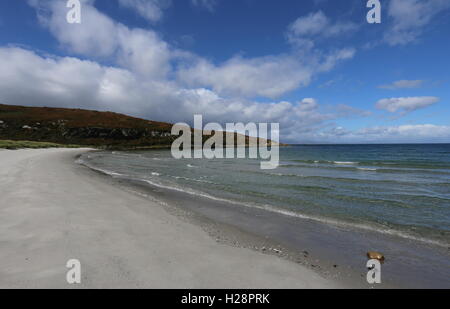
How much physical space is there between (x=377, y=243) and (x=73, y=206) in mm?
10809

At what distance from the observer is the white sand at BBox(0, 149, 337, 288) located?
4.21 m

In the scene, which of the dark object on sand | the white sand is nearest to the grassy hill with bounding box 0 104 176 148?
the white sand

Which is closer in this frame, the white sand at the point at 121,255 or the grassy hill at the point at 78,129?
the white sand at the point at 121,255

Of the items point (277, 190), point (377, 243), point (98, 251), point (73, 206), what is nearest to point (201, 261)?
point (98, 251)

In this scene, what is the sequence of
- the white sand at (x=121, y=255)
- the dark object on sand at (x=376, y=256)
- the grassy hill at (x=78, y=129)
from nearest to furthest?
the white sand at (x=121, y=255)
the dark object on sand at (x=376, y=256)
the grassy hill at (x=78, y=129)

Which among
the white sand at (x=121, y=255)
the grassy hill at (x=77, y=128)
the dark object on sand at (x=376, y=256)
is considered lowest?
the dark object on sand at (x=376, y=256)

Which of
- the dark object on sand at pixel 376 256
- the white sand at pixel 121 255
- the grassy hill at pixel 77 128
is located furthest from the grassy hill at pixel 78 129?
the dark object on sand at pixel 376 256

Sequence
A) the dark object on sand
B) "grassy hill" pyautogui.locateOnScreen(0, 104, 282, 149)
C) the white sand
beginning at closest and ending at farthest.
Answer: the white sand < the dark object on sand < "grassy hill" pyautogui.locateOnScreen(0, 104, 282, 149)

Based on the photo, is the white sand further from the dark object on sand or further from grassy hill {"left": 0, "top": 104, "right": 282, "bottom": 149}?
grassy hill {"left": 0, "top": 104, "right": 282, "bottom": 149}

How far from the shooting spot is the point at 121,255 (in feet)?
16.8

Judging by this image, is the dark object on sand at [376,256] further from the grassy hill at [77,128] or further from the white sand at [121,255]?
the grassy hill at [77,128]

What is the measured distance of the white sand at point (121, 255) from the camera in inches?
166

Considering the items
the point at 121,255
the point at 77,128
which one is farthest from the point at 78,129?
the point at 121,255

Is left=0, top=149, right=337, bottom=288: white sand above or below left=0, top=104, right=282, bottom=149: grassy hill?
below
